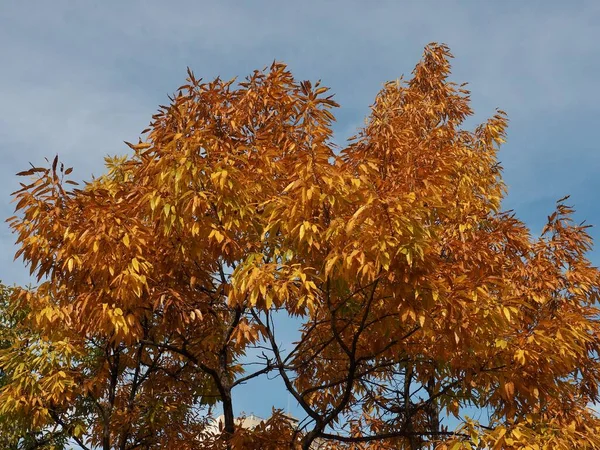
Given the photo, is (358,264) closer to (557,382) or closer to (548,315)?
(557,382)

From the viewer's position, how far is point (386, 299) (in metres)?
6.54

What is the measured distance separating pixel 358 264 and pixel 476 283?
1.22 m

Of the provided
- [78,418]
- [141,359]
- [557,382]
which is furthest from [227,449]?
[557,382]

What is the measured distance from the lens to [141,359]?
9125 mm

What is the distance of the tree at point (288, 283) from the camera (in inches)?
231

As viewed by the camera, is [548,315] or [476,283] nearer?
[476,283]

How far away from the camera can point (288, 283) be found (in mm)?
5777

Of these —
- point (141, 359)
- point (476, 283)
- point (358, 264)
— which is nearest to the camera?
point (358, 264)

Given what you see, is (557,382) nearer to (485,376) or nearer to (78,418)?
(485,376)

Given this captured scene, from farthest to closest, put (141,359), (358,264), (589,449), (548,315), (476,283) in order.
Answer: (141,359), (548,315), (589,449), (476,283), (358,264)

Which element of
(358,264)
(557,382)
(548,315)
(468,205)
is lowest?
(557,382)

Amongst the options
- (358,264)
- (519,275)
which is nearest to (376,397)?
(519,275)

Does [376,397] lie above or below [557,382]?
above

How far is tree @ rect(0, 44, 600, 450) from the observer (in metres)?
5.88
